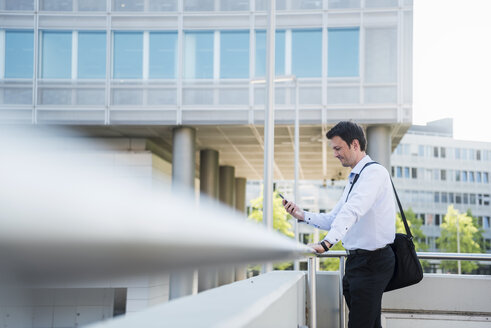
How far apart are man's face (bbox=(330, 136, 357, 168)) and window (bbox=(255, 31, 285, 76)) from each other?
17566 mm

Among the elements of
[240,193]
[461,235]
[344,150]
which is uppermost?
[344,150]

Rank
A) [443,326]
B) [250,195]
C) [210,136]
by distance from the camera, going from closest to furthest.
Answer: [443,326] < [210,136] < [250,195]

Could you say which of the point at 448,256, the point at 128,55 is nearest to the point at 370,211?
the point at 448,256

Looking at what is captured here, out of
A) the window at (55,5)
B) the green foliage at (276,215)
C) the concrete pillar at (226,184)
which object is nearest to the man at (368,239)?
the window at (55,5)

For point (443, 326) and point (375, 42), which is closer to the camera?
point (443, 326)

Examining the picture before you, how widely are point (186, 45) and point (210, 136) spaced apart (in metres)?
3.84

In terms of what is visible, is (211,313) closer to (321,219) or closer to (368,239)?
(368,239)

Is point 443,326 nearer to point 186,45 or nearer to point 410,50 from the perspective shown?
point 410,50

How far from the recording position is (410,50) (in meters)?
20.2

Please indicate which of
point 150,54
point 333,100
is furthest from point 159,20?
point 333,100

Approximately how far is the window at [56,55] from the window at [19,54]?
46cm

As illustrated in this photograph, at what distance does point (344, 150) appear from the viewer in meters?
4.27

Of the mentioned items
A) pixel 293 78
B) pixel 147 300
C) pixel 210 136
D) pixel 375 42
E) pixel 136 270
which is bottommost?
pixel 147 300

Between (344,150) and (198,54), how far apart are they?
17.9 m
